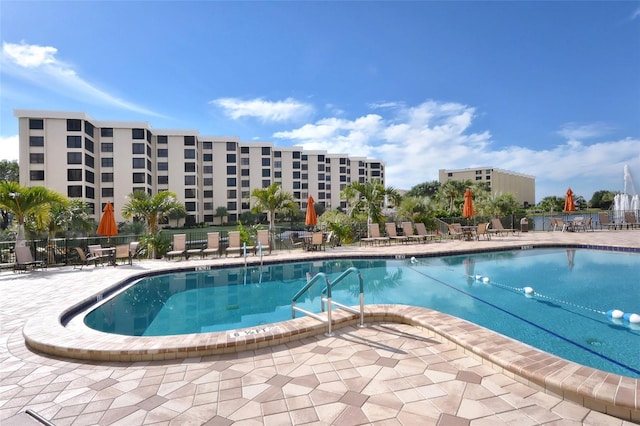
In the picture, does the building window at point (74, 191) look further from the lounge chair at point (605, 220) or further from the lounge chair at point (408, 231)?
the lounge chair at point (605, 220)

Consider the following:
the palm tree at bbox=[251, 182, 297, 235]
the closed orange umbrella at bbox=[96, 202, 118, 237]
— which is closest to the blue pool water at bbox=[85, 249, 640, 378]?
the closed orange umbrella at bbox=[96, 202, 118, 237]

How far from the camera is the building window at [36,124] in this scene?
3616 cm

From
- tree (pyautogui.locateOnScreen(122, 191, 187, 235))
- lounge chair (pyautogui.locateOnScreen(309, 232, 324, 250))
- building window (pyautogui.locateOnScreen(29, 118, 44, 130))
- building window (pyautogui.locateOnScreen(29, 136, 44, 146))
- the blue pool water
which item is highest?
building window (pyautogui.locateOnScreen(29, 118, 44, 130))

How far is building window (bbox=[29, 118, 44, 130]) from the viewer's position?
36.2 metres

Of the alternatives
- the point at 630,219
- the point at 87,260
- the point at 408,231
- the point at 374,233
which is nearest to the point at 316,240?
the point at 374,233

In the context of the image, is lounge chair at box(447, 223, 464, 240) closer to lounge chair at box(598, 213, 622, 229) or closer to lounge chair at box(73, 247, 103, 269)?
lounge chair at box(598, 213, 622, 229)

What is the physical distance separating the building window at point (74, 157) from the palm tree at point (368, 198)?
35.0 metres

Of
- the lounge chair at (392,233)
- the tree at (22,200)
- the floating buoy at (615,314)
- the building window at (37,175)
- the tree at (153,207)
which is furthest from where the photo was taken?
the building window at (37,175)

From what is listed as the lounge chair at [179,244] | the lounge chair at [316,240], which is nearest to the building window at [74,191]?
the lounge chair at [179,244]

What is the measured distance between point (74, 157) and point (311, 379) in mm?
44467

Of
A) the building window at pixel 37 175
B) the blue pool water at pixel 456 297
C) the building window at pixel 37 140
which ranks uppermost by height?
the building window at pixel 37 140

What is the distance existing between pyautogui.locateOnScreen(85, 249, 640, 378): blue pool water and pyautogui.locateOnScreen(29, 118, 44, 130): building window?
38.7 metres

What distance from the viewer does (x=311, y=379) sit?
316cm

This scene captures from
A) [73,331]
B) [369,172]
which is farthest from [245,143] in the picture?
[73,331]
